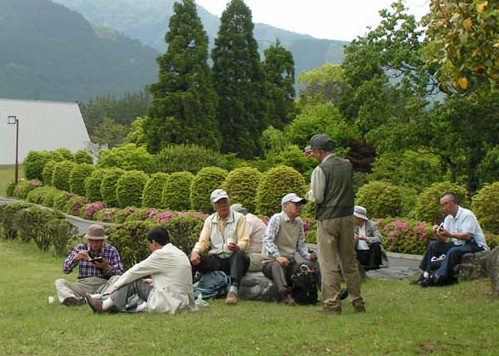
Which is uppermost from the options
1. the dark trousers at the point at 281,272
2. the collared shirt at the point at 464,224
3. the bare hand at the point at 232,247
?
the collared shirt at the point at 464,224

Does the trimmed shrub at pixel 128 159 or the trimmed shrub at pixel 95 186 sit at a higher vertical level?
the trimmed shrub at pixel 128 159

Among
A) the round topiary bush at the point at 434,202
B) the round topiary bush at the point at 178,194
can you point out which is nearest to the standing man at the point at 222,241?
the round topiary bush at the point at 434,202

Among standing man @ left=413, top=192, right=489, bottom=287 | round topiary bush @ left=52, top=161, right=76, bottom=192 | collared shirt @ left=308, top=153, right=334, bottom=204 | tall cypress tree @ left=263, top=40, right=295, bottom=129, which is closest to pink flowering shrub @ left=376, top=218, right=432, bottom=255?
standing man @ left=413, top=192, right=489, bottom=287

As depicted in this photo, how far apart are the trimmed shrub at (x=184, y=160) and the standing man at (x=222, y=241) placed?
2099 centimetres

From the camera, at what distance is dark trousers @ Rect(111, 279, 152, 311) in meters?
7.96

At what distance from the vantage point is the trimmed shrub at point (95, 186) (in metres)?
30.3

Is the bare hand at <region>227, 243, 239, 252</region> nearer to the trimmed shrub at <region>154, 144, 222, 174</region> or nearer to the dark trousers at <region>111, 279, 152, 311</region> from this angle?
the dark trousers at <region>111, 279, 152, 311</region>

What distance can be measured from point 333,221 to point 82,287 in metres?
3.38

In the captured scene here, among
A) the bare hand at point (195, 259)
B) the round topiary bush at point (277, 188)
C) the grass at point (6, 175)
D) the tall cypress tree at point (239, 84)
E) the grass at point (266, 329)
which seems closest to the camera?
the grass at point (266, 329)

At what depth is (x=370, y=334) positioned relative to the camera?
6504 millimetres

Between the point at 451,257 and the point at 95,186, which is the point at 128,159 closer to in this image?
the point at 95,186

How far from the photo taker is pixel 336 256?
781 centimetres

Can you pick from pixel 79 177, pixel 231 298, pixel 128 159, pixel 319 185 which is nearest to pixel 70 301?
pixel 231 298

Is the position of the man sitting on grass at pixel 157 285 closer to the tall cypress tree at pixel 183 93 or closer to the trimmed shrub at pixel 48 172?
the tall cypress tree at pixel 183 93
